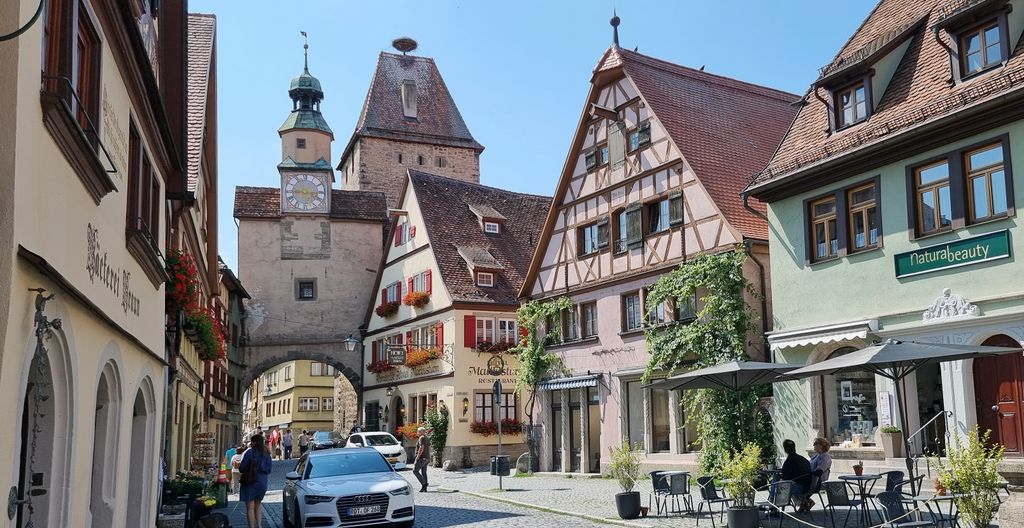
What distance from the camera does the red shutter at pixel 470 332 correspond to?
34094mm

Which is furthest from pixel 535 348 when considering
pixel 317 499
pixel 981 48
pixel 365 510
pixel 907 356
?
pixel 907 356

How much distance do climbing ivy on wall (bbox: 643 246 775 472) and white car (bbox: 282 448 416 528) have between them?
8.42 m

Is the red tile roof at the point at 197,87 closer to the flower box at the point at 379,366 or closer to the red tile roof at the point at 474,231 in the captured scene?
the red tile roof at the point at 474,231

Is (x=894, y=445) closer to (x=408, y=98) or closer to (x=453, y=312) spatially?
(x=453, y=312)

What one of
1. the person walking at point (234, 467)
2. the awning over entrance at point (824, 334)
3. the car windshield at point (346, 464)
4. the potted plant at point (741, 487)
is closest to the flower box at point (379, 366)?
the person walking at point (234, 467)

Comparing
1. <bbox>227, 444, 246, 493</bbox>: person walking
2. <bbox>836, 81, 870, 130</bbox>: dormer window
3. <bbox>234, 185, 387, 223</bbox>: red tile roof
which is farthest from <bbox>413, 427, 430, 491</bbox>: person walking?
<bbox>234, 185, 387, 223</bbox>: red tile roof

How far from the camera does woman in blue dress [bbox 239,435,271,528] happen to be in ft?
47.8

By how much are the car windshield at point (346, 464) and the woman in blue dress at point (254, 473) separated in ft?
2.47

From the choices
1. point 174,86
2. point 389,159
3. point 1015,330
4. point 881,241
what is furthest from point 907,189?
point 389,159

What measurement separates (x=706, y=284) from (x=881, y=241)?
16.8ft

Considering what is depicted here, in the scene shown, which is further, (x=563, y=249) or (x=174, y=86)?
(x=563, y=249)

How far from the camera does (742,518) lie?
12172 millimetres

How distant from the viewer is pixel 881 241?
1722 centimetres

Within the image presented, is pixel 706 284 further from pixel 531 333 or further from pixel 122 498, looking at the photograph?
pixel 122 498
